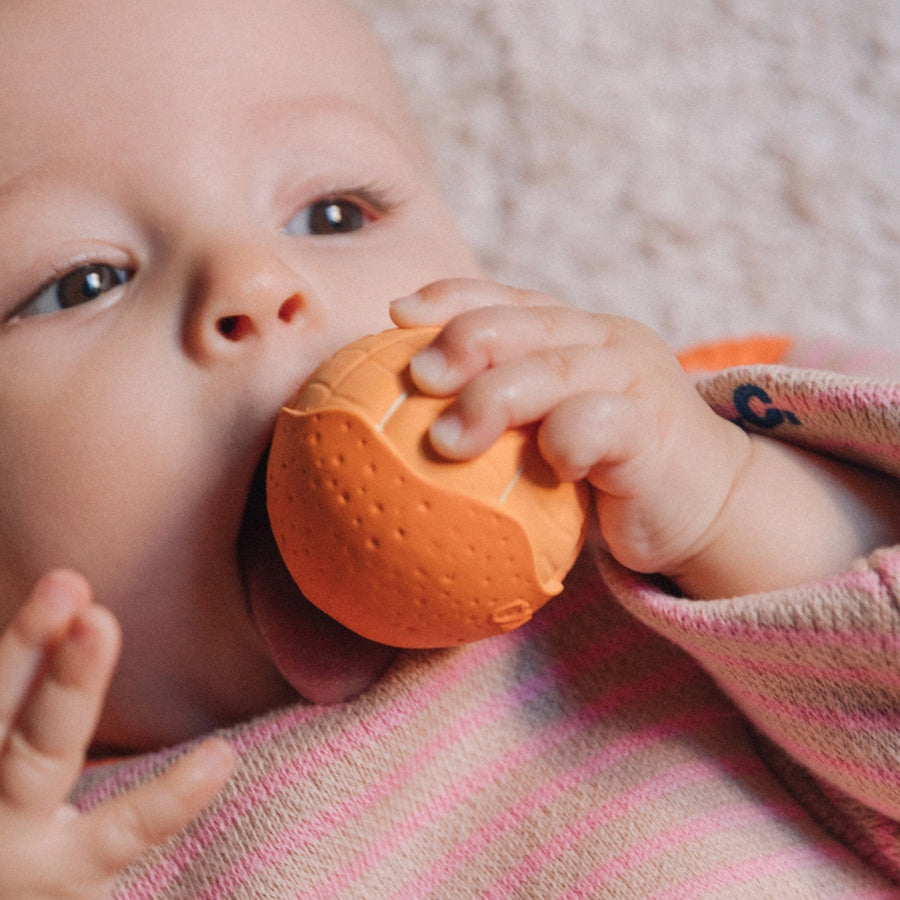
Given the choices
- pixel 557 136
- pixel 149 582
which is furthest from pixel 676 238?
pixel 149 582

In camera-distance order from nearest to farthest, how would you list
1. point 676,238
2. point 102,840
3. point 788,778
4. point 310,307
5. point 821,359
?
point 102,840
point 310,307
point 788,778
point 821,359
point 676,238

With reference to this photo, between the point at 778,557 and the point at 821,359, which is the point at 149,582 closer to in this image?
the point at 778,557

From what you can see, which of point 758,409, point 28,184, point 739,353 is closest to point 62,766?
point 28,184

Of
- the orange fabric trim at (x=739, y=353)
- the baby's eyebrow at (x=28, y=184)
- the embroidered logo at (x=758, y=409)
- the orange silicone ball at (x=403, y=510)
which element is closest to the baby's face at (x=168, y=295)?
the baby's eyebrow at (x=28, y=184)

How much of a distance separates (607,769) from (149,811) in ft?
1.32

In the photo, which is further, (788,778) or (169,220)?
(788,778)

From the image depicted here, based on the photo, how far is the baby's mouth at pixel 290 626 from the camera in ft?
2.61

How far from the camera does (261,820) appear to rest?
31.2 inches

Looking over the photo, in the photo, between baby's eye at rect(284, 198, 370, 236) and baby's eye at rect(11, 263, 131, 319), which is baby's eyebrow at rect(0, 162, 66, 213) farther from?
baby's eye at rect(284, 198, 370, 236)

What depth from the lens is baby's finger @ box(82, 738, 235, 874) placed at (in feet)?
2.02

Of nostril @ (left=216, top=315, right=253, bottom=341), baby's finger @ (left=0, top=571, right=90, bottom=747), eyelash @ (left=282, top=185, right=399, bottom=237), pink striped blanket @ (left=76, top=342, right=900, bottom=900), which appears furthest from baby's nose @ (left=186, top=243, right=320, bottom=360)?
pink striped blanket @ (left=76, top=342, right=900, bottom=900)

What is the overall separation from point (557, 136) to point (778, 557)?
2.59 ft

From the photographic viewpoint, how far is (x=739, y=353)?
1131mm

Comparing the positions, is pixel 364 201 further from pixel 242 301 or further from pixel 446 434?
pixel 446 434
